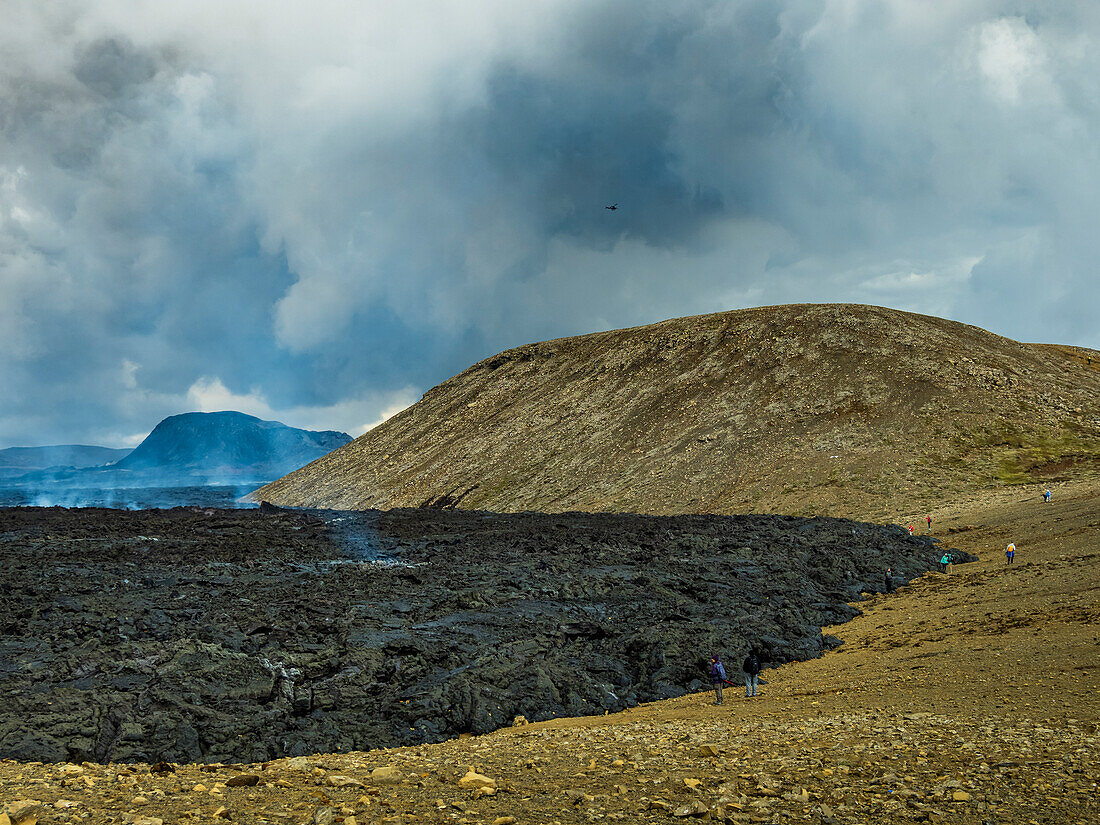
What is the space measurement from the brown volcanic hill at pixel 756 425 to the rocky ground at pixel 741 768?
5001 centimetres

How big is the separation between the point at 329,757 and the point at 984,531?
4524cm

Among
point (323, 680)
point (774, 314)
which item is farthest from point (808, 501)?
point (323, 680)

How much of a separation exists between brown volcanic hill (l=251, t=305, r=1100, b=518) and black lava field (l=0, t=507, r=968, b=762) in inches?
1214

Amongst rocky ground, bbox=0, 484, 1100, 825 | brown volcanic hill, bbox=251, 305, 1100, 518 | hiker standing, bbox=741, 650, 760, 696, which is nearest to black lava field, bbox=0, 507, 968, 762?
rocky ground, bbox=0, 484, 1100, 825

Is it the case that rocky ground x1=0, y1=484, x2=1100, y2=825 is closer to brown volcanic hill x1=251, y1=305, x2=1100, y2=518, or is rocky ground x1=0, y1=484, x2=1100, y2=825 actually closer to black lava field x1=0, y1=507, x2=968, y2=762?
black lava field x1=0, y1=507, x2=968, y2=762

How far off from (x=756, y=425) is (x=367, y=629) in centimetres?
7083

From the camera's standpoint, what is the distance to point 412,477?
106 meters

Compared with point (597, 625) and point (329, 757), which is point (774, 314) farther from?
point (329, 757)

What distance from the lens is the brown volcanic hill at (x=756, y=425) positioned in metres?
70.4

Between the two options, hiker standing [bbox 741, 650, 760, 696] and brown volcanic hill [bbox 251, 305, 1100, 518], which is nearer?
hiker standing [bbox 741, 650, 760, 696]

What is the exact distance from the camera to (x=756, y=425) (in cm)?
8506

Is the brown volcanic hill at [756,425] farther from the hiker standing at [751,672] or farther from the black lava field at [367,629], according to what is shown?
the hiker standing at [751,672]

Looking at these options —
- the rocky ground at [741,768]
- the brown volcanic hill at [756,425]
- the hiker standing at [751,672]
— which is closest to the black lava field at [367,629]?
the rocky ground at [741,768]

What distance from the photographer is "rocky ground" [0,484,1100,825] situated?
922 cm
